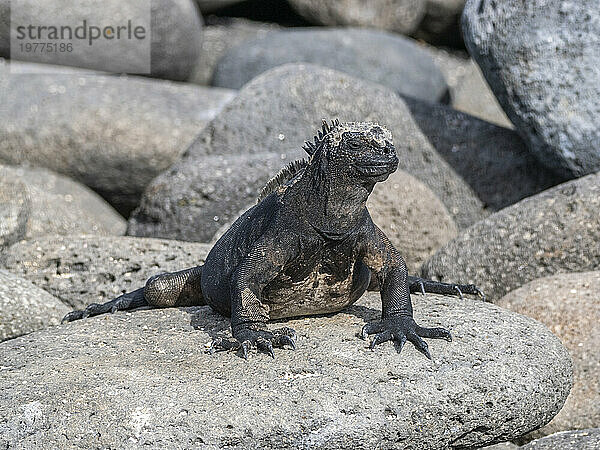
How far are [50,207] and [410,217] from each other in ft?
11.0

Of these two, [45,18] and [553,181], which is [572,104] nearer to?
[553,181]

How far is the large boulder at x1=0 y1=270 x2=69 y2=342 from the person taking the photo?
5.30 metres

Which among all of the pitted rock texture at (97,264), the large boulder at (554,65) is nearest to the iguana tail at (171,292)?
the pitted rock texture at (97,264)

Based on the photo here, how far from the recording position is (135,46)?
10977 millimetres

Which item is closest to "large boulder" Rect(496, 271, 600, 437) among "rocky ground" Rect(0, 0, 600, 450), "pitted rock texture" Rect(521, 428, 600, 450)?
"rocky ground" Rect(0, 0, 600, 450)

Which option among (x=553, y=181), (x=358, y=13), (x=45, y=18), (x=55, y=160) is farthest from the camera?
(x=358, y=13)

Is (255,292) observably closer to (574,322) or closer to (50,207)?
(574,322)

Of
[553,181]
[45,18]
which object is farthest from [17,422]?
[45,18]

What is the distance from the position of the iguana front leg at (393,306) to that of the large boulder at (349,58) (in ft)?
20.5

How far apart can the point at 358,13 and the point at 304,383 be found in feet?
30.9

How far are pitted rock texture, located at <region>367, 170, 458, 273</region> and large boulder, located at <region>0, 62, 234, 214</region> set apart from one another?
3.28 m

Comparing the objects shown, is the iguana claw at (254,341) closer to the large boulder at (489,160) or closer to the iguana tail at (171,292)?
the iguana tail at (171,292)

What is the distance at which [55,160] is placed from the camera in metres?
9.18

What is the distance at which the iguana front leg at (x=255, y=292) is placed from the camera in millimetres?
4320
